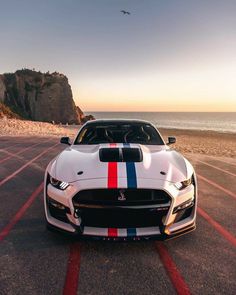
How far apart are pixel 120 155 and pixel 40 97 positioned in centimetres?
6198

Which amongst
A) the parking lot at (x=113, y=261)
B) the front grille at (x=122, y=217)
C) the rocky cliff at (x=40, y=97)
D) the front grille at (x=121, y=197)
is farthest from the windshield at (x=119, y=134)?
the rocky cliff at (x=40, y=97)

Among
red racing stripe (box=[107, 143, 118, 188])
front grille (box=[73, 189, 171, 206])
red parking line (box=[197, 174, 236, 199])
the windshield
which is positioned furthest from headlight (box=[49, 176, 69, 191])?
red parking line (box=[197, 174, 236, 199])

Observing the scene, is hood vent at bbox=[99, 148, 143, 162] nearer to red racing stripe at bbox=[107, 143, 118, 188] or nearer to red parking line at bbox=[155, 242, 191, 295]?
red racing stripe at bbox=[107, 143, 118, 188]

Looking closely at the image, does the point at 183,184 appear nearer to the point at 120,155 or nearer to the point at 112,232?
the point at 120,155

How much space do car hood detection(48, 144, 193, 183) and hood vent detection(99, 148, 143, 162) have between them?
8 cm

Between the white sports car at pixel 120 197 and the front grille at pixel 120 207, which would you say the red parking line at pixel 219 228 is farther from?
the front grille at pixel 120 207

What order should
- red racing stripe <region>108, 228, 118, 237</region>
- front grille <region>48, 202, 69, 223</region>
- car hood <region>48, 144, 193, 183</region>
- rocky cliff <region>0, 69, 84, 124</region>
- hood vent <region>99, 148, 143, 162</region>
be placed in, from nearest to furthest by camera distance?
red racing stripe <region>108, 228, 118, 237</region> → front grille <region>48, 202, 69, 223</region> → car hood <region>48, 144, 193, 183</region> → hood vent <region>99, 148, 143, 162</region> → rocky cliff <region>0, 69, 84, 124</region>

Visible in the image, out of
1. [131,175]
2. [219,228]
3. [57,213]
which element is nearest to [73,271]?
[57,213]

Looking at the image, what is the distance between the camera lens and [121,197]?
3674 mm

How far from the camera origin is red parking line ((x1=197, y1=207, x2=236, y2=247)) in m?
4.49

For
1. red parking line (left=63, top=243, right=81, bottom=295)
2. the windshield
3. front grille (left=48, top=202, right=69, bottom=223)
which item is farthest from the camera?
the windshield

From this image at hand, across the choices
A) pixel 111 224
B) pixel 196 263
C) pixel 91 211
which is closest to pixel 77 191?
pixel 91 211

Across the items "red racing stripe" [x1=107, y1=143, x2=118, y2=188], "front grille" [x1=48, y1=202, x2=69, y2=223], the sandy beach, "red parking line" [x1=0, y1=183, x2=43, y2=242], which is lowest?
the sandy beach

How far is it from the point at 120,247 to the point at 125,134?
2.76m
